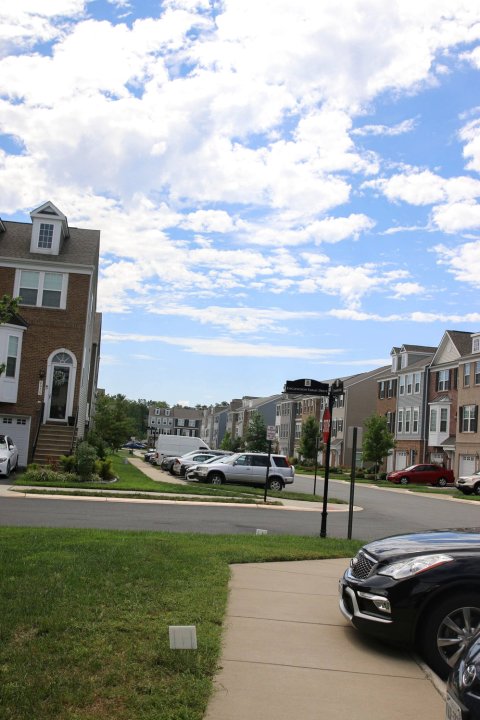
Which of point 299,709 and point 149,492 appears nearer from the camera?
point 299,709

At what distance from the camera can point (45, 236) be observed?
32.7 meters

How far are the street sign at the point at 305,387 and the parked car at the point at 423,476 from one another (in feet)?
131

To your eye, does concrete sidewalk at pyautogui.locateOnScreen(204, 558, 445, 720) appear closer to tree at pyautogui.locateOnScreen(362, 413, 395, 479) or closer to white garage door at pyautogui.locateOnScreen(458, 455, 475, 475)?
white garage door at pyautogui.locateOnScreen(458, 455, 475, 475)

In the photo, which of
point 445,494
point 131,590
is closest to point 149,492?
point 131,590

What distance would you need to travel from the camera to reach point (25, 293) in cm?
3164

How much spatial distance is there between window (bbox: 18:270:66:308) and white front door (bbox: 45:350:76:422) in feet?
7.38

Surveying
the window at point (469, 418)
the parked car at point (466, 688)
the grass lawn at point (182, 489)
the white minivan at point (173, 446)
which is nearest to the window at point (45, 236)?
the grass lawn at point (182, 489)

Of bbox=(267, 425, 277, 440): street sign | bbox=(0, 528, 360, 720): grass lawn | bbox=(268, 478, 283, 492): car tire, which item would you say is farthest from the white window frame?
bbox=(0, 528, 360, 720): grass lawn

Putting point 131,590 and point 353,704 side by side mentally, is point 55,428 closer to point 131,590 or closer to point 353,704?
point 131,590

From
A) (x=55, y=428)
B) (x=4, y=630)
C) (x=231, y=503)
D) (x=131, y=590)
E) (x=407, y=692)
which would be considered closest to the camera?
(x=407, y=692)

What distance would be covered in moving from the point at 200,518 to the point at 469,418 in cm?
3842

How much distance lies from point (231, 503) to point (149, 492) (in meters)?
2.69

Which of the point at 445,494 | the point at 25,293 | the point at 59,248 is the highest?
the point at 59,248

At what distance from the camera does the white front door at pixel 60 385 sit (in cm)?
3117
